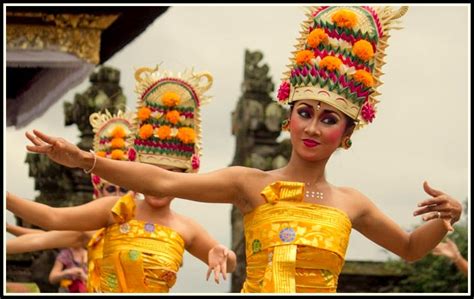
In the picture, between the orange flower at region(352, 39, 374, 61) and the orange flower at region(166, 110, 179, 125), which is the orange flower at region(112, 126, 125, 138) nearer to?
the orange flower at region(166, 110, 179, 125)

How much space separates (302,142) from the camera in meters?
7.41

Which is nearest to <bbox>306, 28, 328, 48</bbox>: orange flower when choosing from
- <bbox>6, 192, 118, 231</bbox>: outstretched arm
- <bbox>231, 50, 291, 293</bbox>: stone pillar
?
<bbox>6, 192, 118, 231</bbox>: outstretched arm

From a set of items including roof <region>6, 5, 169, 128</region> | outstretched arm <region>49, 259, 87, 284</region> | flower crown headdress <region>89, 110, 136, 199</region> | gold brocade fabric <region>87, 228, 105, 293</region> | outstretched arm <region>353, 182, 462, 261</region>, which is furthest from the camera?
roof <region>6, 5, 169, 128</region>

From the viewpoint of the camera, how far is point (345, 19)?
24.6 feet

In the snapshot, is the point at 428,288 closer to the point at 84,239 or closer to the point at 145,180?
the point at 84,239

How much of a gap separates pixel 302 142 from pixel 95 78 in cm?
1019

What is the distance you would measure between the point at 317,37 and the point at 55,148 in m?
1.48

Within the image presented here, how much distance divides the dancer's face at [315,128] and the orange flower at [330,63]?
0.18 metres

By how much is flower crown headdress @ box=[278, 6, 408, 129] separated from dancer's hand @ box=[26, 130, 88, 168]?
4.00 feet

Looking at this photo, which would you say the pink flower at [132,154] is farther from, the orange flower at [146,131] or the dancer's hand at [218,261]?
the dancer's hand at [218,261]

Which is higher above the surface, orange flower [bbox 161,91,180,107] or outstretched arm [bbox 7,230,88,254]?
orange flower [bbox 161,91,180,107]

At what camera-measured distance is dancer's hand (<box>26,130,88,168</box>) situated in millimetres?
6785

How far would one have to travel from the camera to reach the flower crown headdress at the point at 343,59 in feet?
24.5

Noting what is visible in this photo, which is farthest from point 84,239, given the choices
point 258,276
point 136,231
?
point 258,276
